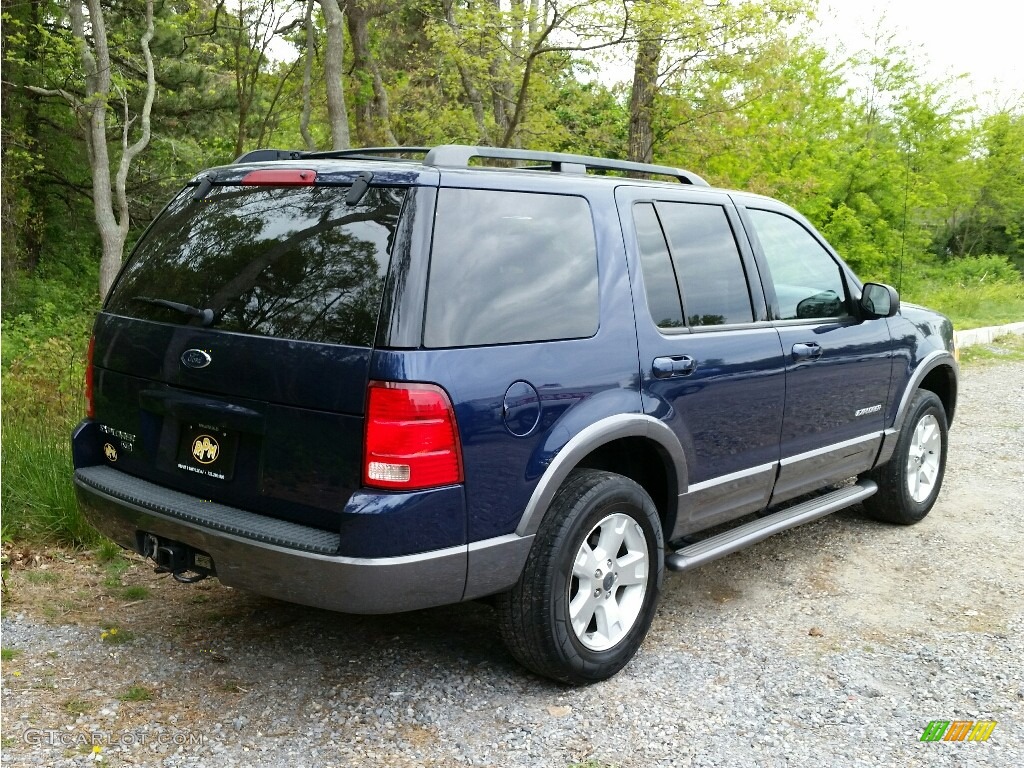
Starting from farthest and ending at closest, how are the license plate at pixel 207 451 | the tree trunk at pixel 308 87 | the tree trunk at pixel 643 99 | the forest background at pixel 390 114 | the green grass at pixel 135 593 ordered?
the tree trunk at pixel 308 87 < the tree trunk at pixel 643 99 < the forest background at pixel 390 114 < the green grass at pixel 135 593 < the license plate at pixel 207 451

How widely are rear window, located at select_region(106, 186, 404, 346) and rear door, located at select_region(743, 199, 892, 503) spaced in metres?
2.17

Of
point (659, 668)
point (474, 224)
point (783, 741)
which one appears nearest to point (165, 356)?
point (474, 224)

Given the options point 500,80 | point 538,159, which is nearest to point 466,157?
point 538,159

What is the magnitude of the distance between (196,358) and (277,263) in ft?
1.44

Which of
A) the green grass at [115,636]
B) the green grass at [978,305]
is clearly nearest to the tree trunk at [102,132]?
the green grass at [115,636]

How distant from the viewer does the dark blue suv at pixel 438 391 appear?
2844 millimetres

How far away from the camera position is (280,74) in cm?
2147

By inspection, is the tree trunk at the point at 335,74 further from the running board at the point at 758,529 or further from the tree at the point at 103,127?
the running board at the point at 758,529

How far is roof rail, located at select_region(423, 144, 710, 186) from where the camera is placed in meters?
3.23

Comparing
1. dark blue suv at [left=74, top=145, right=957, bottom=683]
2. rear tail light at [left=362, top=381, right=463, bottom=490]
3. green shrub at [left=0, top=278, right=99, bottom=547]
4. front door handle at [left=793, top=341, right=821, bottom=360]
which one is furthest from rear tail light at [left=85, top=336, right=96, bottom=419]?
front door handle at [left=793, top=341, right=821, bottom=360]

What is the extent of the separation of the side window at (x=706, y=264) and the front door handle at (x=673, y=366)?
0.19 m

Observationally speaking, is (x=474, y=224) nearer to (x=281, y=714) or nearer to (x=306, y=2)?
(x=281, y=714)

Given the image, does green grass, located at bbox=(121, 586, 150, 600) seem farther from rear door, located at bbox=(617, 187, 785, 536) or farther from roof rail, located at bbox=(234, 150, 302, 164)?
rear door, located at bbox=(617, 187, 785, 536)

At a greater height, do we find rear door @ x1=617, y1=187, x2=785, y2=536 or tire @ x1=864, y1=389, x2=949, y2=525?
rear door @ x1=617, y1=187, x2=785, y2=536
